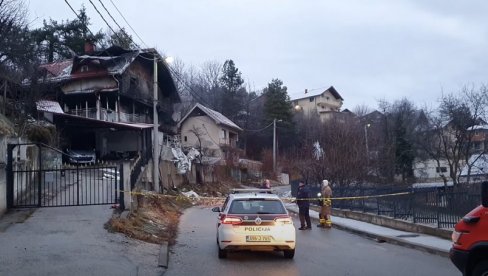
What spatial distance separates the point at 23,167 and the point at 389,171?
38.5m

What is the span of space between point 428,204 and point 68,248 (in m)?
10.9

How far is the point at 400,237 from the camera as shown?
1583 cm

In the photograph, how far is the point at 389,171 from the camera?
164ft

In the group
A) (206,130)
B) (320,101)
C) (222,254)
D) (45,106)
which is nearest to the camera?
(222,254)

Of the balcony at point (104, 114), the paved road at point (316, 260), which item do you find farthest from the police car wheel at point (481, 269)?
the balcony at point (104, 114)

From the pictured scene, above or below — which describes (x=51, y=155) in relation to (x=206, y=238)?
above

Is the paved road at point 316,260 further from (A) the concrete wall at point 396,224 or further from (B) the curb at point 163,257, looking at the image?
(A) the concrete wall at point 396,224

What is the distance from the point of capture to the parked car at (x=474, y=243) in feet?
23.0

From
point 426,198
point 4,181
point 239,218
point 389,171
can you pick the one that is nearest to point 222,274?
point 239,218

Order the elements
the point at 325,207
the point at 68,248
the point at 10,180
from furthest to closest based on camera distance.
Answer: the point at 325,207 < the point at 10,180 < the point at 68,248

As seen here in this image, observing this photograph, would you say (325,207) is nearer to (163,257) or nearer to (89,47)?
(163,257)

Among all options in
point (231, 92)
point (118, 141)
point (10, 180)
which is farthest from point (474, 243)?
point (231, 92)

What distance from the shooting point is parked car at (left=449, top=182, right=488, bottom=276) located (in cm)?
702

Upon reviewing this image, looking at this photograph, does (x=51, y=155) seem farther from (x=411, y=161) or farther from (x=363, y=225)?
(x=411, y=161)
